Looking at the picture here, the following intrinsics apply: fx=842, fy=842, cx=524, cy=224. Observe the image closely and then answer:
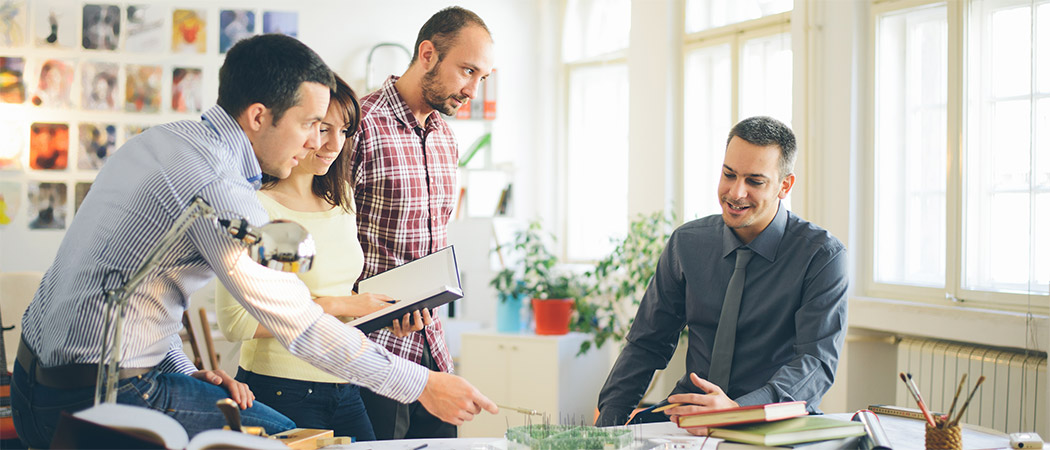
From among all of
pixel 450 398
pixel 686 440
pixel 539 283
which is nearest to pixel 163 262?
pixel 450 398

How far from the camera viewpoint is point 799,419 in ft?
5.56

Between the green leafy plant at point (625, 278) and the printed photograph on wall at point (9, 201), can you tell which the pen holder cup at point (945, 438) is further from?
the printed photograph on wall at point (9, 201)

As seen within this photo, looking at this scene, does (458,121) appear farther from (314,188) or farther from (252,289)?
(252,289)

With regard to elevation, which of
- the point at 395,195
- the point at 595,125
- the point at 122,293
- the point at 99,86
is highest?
the point at 99,86

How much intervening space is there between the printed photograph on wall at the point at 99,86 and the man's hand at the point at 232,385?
3.86 meters

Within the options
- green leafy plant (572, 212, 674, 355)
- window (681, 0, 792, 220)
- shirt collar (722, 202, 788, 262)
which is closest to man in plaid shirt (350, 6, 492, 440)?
shirt collar (722, 202, 788, 262)

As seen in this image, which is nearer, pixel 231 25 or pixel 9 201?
pixel 9 201

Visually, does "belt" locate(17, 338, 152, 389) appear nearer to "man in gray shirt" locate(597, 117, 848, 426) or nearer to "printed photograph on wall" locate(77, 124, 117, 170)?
"man in gray shirt" locate(597, 117, 848, 426)

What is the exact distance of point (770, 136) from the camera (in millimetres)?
2305

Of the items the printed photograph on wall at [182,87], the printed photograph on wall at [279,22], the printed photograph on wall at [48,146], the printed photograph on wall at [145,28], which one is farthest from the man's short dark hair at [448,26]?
the printed photograph on wall at [48,146]

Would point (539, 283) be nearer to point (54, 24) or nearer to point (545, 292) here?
point (545, 292)

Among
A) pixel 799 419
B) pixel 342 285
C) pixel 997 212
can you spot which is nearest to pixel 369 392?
pixel 342 285

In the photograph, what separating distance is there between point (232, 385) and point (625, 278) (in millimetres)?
3485

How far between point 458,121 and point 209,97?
5.15 feet
